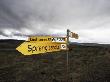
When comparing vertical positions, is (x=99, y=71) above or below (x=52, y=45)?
below

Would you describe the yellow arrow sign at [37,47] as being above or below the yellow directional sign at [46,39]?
below

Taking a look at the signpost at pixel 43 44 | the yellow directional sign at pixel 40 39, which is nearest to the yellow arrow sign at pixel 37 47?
the signpost at pixel 43 44

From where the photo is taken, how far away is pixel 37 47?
8.30 m

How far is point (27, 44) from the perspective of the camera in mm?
8258

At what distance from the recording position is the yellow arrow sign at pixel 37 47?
821cm

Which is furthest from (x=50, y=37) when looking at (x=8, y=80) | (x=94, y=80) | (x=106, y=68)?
(x=106, y=68)

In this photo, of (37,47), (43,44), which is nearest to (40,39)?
(43,44)

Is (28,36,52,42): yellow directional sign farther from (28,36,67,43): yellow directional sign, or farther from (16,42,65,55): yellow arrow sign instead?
(16,42,65,55): yellow arrow sign

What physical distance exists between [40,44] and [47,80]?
5.55m

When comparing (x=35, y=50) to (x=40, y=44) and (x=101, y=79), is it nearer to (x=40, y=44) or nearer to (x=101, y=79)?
(x=40, y=44)

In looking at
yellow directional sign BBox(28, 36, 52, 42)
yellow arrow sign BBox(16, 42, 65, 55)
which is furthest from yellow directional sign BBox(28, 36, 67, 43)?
yellow arrow sign BBox(16, 42, 65, 55)

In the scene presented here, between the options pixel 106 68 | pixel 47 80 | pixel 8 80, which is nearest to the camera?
pixel 47 80

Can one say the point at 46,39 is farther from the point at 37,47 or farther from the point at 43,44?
the point at 37,47

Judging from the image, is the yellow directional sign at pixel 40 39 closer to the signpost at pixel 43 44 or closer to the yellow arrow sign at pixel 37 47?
the signpost at pixel 43 44
